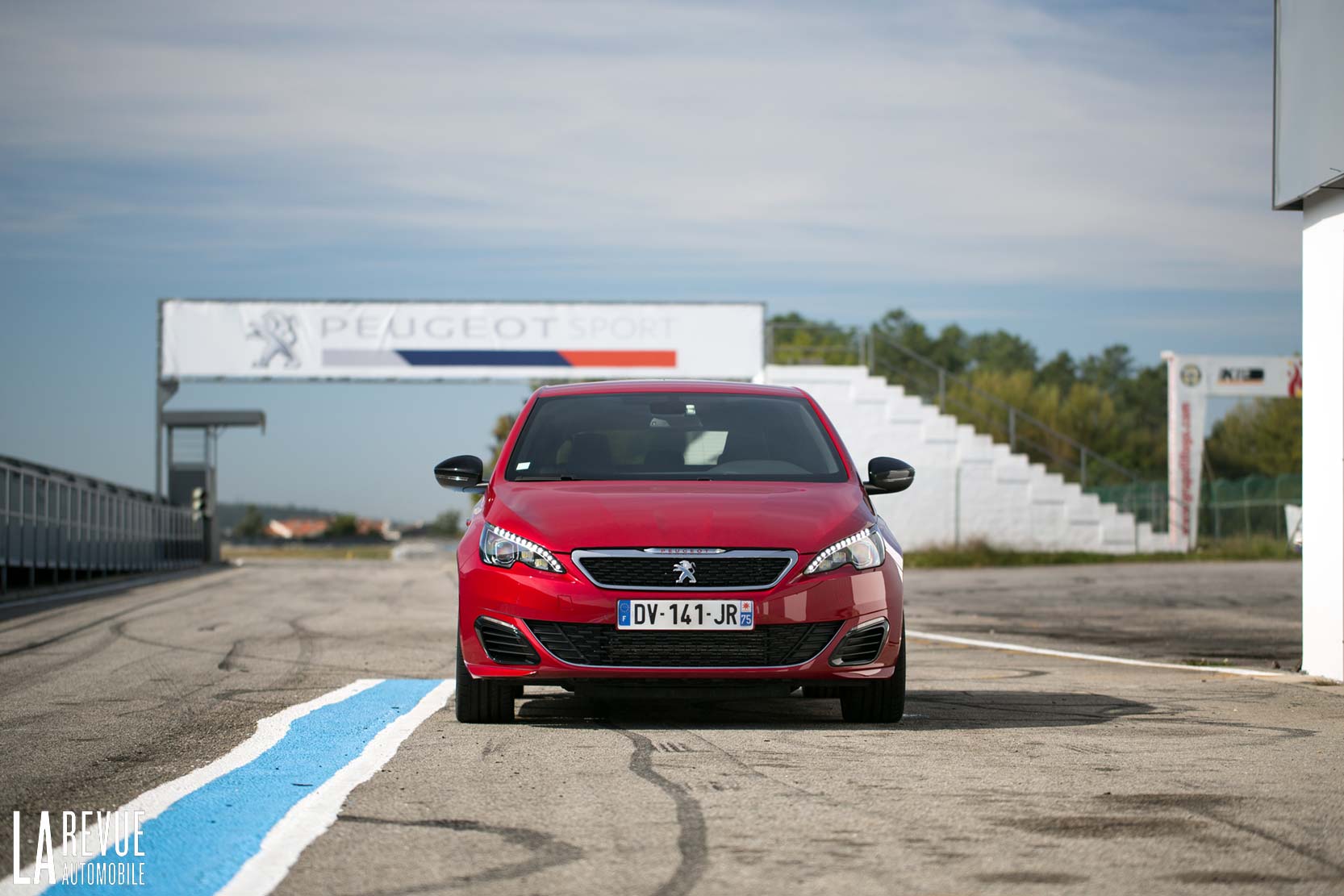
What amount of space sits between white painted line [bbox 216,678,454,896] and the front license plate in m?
1.06

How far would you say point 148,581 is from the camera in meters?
26.7

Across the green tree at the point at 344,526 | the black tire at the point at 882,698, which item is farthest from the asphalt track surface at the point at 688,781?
the green tree at the point at 344,526

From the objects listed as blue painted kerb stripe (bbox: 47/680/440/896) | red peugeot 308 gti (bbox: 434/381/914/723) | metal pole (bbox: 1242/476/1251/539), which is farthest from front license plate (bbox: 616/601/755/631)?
metal pole (bbox: 1242/476/1251/539)

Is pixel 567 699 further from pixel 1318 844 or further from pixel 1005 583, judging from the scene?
pixel 1005 583

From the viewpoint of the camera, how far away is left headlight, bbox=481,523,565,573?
21.2 feet

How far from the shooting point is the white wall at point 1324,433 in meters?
8.80

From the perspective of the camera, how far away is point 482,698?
680cm

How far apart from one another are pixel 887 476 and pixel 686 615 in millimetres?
1673

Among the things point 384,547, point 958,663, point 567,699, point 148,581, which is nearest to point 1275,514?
point 148,581

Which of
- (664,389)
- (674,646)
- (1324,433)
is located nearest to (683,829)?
(674,646)

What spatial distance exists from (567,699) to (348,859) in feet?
13.0

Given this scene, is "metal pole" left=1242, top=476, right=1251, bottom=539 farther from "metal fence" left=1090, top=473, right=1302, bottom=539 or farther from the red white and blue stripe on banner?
the red white and blue stripe on banner

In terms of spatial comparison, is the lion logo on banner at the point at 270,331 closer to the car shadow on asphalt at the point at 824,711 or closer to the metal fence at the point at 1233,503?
the metal fence at the point at 1233,503

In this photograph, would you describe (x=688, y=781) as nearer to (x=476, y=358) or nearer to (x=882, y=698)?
(x=882, y=698)
